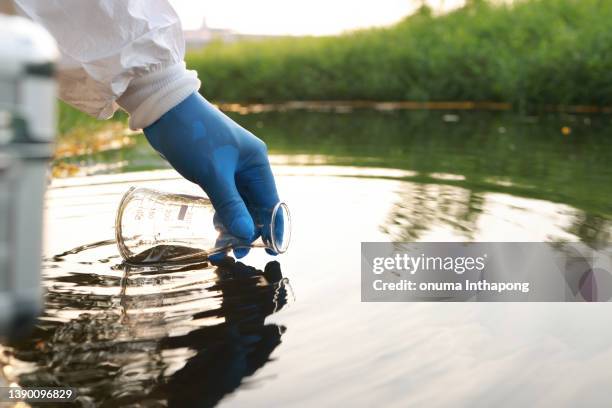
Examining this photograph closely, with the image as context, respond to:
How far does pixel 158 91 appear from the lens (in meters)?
1.77

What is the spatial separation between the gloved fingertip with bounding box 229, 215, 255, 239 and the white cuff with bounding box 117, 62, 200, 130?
12.1 inches

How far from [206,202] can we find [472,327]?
2.72ft

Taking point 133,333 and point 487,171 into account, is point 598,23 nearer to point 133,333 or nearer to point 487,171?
point 487,171

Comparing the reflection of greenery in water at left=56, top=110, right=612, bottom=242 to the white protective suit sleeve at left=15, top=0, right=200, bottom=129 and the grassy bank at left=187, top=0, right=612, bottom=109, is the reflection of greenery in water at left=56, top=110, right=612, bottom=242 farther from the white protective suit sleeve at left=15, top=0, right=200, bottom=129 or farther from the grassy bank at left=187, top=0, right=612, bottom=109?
the grassy bank at left=187, top=0, right=612, bottom=109

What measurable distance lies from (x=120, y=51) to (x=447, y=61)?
9.62m

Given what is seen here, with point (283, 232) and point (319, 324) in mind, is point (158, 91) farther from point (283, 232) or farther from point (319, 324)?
point (319, 324)

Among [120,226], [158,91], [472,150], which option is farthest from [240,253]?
[472,150]

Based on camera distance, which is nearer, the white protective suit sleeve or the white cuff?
the white protective suit sleeve

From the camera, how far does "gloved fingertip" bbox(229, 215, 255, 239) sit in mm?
1844

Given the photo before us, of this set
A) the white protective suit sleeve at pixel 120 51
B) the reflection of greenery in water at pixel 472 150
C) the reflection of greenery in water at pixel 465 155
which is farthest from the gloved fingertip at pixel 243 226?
the reflection of greenery in water at pixel 472 150

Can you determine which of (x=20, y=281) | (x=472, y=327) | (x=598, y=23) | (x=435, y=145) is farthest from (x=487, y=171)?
(x=598, y=23)

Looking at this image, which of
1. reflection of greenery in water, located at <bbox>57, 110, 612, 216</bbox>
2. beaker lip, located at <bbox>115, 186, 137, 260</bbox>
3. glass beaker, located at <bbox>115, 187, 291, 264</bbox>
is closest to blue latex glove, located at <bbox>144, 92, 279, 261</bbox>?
glass beaker, located at <bbox>115, 187, 291, 264</bbox>

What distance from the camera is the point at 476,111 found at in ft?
31.5

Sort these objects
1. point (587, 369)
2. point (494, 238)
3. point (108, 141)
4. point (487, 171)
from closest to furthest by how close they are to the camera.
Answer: point (587, 369), point (494, 238), point (487, 171), point (108, 141)
